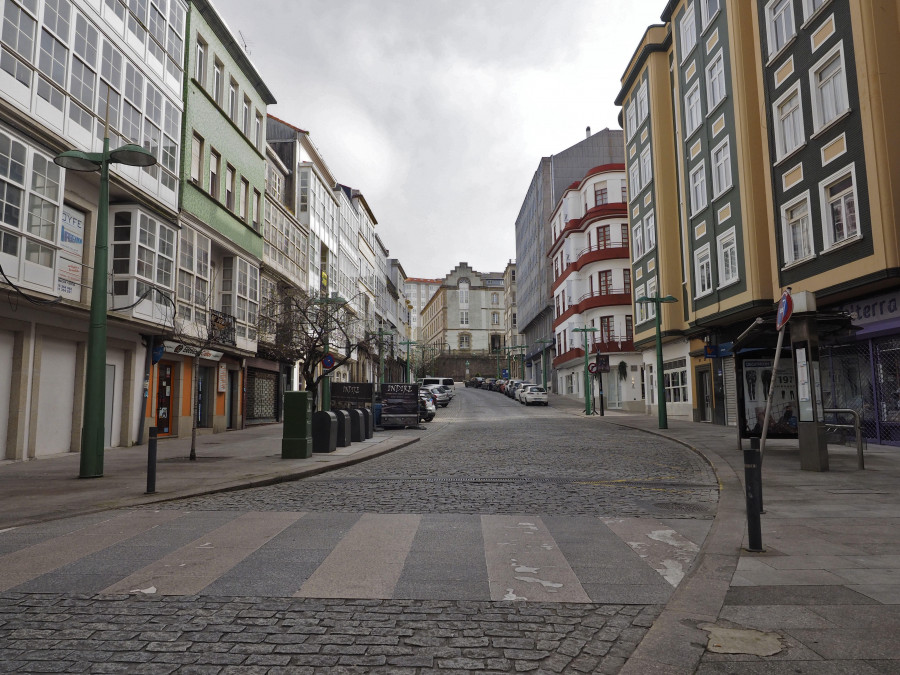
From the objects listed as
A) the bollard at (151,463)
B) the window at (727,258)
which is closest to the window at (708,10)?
the window at (727,258)

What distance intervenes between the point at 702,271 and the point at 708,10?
10182mm

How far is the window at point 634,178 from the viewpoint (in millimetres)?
36312

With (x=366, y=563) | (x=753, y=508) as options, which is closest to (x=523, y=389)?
(x=753, y=508)

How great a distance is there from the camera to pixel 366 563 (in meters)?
5.66

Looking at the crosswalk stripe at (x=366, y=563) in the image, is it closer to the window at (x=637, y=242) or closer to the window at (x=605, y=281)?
the window at (x=637, y=242)

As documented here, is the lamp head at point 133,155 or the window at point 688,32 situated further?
the window at point 688,32

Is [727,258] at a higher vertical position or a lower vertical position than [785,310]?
higher

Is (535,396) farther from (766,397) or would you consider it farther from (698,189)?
(766,397)

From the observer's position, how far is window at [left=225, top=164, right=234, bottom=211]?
26.4 meters

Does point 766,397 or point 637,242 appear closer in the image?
point 766,397

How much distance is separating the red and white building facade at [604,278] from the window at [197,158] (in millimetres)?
29791

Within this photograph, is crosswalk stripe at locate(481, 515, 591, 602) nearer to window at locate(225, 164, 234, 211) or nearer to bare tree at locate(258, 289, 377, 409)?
bare tree at locate(258, 289, 377, 409)

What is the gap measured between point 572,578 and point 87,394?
939cm

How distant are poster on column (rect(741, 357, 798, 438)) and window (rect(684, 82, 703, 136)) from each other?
15300mm
